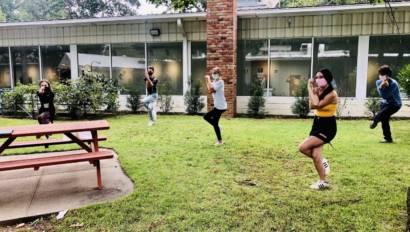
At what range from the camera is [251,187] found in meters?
4.75

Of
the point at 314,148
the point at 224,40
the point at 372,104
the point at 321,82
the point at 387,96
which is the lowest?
the point at 314,148

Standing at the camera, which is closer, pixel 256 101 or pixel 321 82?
pixel 321 82

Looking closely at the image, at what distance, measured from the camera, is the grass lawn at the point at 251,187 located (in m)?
3.70

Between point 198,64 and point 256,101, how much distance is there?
2675 mm

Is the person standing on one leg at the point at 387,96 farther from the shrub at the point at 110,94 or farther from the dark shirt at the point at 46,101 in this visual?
the shrub at the point at 110,94

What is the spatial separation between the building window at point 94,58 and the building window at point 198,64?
11.7 ft

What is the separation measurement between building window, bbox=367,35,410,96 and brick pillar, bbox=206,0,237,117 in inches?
180

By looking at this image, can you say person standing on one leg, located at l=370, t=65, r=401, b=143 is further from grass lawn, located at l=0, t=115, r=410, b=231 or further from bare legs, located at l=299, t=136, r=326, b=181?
bare legs, located at l=299, t=136, r=326, b=181

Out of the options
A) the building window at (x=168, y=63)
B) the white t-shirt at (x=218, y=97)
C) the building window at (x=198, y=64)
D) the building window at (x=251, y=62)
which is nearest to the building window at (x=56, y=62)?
the building window at (x=168, y=63)

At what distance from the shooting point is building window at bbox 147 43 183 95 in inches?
535

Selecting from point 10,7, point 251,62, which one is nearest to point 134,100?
point 251,62

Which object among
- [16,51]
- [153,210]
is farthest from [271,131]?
[16,51]

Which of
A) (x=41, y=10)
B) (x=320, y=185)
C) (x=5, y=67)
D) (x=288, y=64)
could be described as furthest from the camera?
(x=41, y=10)

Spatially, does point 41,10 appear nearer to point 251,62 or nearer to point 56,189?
point 251,62
